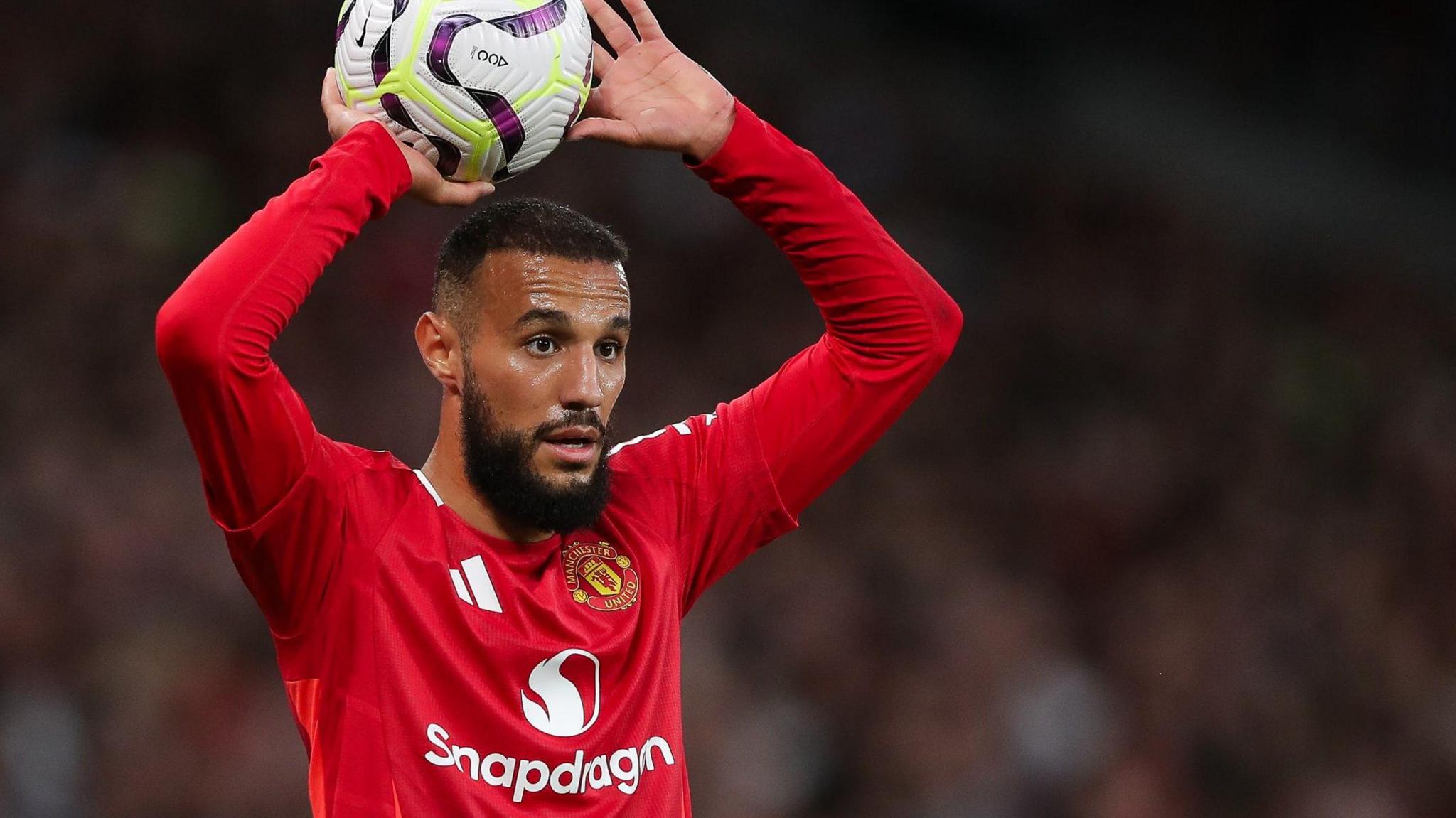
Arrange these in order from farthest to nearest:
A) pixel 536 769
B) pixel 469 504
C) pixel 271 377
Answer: pixel 469 504, pixel 536 769, pixel 271 377

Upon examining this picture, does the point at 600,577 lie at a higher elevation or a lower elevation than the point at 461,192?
lower

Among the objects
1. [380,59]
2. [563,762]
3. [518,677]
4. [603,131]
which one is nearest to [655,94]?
Result: [603,131]

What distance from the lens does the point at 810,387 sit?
10.2 ft

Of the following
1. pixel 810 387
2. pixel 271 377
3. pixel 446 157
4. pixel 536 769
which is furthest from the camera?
pixel 810 387

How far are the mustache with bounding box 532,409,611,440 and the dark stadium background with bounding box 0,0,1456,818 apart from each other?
3464 millimetres

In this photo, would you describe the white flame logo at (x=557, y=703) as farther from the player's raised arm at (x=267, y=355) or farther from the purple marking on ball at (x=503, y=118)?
the purple marking on ball at (x=503, y=118)

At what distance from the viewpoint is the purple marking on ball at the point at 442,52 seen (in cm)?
264

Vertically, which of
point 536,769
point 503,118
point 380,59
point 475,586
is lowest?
point 536,769

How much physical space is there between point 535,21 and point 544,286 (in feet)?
1.50

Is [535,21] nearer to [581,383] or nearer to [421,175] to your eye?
[421,175]

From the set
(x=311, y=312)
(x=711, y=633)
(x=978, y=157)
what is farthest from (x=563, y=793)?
(x=978, y=157)

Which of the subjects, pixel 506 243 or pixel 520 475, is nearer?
pixel 520 475

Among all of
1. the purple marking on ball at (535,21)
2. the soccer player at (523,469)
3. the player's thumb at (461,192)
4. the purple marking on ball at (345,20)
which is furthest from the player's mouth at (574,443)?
the purple marking on ball at (345,20)

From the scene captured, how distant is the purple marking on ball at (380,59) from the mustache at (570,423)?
25.5 inches
